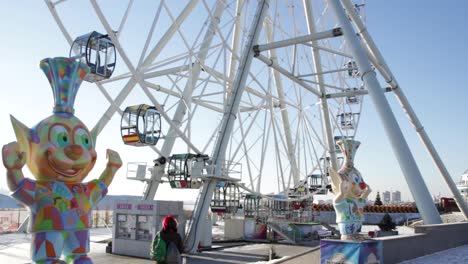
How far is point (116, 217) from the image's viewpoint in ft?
67.7

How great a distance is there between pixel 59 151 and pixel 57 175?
0.39m

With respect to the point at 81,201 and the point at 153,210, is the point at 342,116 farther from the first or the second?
the point at 81,201

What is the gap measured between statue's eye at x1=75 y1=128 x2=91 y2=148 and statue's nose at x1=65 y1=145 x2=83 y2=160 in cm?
16

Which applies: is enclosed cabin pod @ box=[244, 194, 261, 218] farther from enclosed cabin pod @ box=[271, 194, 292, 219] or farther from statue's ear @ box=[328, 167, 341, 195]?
statue's ear @ box=[328, 167, 341, 195]

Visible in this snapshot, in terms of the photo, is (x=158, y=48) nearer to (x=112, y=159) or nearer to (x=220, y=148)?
(x=220, y=148)

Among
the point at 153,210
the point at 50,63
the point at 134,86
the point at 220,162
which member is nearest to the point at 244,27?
the point at 134,86

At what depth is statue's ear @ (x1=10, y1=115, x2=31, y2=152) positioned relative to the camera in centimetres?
706

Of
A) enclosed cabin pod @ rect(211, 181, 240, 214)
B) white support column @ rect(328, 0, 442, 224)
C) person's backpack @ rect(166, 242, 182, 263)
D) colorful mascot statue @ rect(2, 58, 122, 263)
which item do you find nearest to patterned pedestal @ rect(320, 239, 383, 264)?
person's backpack @ rect(166, 242, 182, 263)

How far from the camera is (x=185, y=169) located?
22.1m

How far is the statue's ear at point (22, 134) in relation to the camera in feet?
23.2

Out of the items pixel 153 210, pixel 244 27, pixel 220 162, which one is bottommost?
pixel 153 210

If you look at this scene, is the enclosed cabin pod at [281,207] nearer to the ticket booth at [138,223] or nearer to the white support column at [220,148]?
the white support column at [220,148]

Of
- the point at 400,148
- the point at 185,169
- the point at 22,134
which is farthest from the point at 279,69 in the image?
the point at 22,134

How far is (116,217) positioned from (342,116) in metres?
20.8
